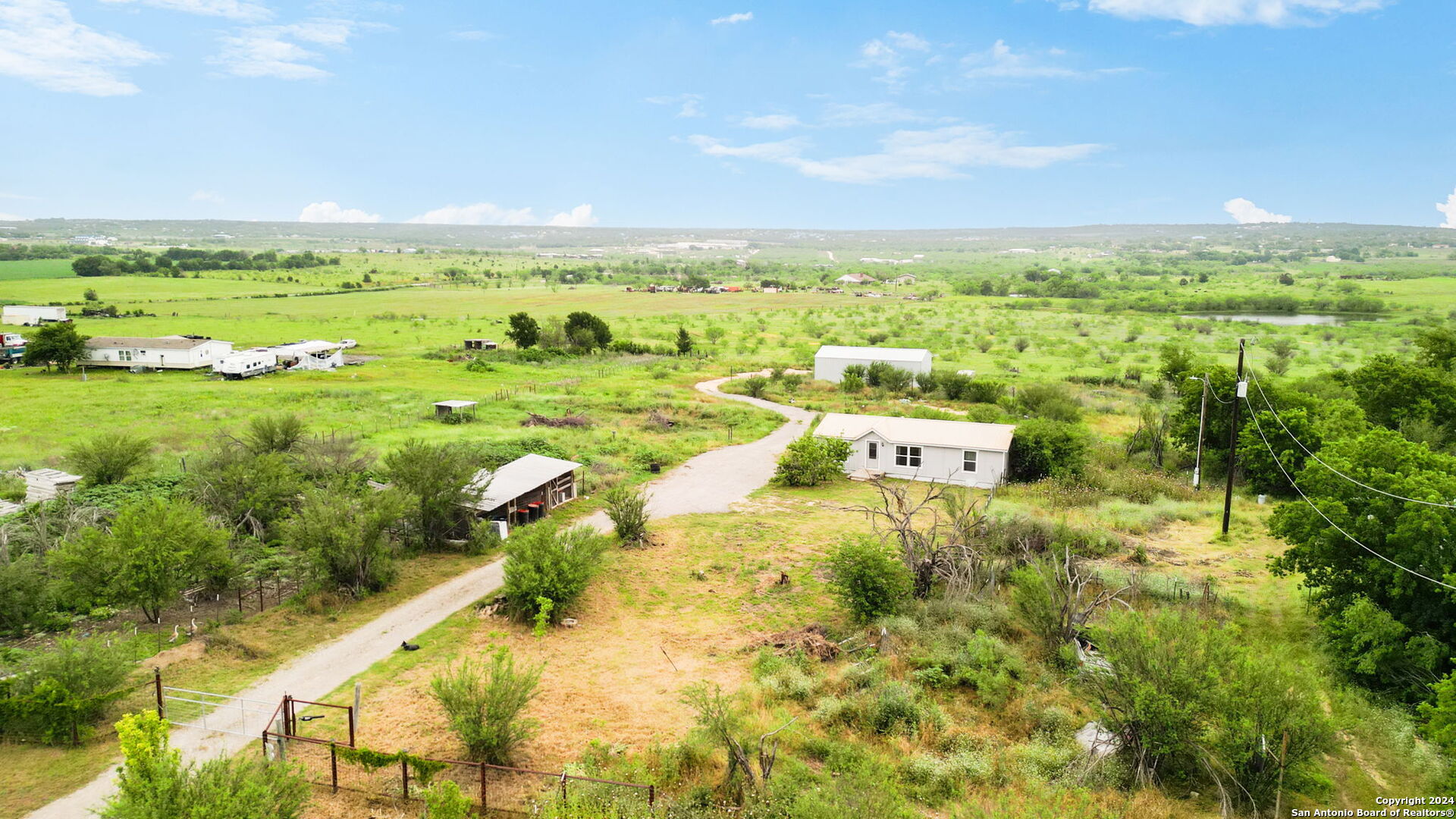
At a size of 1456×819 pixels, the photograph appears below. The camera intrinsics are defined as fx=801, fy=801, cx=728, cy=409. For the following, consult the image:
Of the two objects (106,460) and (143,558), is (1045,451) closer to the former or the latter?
(143,558)

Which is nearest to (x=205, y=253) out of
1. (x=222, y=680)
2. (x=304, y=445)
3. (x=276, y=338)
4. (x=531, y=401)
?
(x=276, y=338)

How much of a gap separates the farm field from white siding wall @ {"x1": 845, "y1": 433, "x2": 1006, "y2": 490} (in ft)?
3.96

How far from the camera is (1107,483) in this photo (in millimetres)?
30953

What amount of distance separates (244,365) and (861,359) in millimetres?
42835

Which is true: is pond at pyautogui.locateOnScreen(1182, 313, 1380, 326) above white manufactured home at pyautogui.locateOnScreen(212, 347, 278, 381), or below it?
above

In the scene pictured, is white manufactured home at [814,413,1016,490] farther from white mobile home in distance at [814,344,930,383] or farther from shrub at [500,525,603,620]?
white mobile home in distance at [814,344,930,383]

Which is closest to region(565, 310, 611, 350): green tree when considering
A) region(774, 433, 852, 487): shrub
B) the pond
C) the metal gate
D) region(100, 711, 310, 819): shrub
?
region(774, 433, 852, 487): shrub

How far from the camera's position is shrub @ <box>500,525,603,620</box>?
64.1 feet

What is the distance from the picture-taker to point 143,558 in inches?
690

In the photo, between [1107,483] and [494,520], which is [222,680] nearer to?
[494,520]

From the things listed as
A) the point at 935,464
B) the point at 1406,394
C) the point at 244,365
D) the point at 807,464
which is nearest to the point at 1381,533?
the point at 935,464

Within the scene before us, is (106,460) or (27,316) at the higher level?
(27,316)

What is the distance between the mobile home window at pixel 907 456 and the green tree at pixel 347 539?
66.5 ft

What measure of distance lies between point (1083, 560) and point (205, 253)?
21559 centimetres
